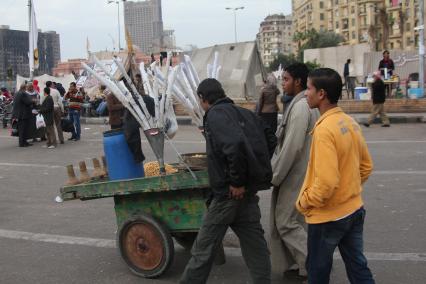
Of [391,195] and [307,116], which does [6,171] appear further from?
[307,116]

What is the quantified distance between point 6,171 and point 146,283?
7288mm

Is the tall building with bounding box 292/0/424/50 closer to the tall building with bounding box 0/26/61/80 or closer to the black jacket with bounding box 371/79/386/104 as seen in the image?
the tall building with bounding box 0/26/61/80

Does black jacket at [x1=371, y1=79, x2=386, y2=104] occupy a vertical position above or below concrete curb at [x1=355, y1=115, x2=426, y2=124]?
above

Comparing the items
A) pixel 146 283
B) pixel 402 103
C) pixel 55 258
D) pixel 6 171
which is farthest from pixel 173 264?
pixel 402 103

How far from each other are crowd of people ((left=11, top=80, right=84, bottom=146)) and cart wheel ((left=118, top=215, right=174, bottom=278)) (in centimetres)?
975

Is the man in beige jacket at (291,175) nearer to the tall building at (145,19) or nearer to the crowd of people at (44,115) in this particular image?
the crowd of people at (44,115)

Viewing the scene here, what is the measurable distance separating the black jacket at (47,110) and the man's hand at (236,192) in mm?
10922

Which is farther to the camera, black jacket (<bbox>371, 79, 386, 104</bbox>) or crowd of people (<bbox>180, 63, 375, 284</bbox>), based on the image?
black jacket (<bbox>371, 79, 386, 104</bbox>)

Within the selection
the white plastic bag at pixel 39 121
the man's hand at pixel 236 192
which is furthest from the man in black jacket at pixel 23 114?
the man's hand at pixel 236 192

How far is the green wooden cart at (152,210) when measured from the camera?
4.49 metres

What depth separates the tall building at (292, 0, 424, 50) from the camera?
103 metres

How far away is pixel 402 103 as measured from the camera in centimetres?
1867

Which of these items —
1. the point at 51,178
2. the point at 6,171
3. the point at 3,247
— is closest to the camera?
the point at 3,247

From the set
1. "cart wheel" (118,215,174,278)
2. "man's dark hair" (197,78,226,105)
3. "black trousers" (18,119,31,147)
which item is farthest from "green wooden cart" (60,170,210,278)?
"black trousers" (18,119,31,147)
